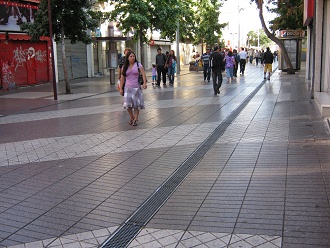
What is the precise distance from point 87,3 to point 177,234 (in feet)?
49.8

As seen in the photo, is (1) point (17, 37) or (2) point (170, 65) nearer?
(1) point (17, 37)

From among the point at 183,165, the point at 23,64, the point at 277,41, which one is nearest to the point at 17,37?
the point at 23,64

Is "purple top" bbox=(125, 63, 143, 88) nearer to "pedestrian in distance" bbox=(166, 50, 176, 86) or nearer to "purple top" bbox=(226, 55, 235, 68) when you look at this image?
"pedestrian in distance" bbox=(166, 50, 176, 86)

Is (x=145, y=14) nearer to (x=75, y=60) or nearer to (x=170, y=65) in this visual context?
(x=170, y=65)

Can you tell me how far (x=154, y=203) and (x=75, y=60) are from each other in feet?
81.0

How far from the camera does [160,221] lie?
4.30 meters

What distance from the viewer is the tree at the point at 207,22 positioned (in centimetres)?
4215

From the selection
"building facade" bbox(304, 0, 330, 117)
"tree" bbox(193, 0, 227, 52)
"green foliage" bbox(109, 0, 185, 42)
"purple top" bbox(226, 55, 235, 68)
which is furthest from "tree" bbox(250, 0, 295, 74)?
"tree" bbox(193, 0, 227, 52)

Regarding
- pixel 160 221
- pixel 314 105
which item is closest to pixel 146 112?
pixel 314 105

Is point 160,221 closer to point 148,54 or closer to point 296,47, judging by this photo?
point 296,47

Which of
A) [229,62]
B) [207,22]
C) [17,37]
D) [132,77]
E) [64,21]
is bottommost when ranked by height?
[132,77]

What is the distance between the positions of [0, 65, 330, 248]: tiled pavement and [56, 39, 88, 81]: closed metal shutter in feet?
55.1

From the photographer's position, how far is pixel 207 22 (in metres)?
43.8

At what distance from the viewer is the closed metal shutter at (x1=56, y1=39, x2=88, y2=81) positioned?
27281 millimetres
